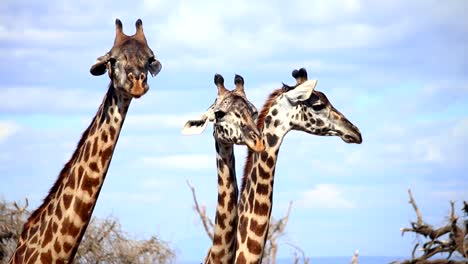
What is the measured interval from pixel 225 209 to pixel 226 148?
0.62 meters

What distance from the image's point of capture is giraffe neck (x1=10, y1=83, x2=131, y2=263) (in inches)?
395

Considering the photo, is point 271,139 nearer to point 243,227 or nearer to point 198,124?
point 198,124

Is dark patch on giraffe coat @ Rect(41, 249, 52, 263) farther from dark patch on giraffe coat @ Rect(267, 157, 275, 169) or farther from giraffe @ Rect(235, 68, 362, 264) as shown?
dark patch on giraffe coat @ Rect(267, 157, 275, 169)

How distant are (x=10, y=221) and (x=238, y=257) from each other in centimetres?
1087

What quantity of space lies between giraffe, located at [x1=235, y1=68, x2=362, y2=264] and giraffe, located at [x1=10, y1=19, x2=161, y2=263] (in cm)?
184

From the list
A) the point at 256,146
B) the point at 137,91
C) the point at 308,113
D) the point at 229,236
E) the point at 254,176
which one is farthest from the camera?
the point at 308,113

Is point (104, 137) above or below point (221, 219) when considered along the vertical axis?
above

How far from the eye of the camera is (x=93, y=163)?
10078 mm

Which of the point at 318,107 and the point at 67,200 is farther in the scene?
the point at 318,107

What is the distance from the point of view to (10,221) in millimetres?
21234

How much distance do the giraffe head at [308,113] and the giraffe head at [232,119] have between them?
45cm

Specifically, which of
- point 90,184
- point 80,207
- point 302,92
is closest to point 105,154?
point 90,184

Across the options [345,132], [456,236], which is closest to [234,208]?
[345,132]

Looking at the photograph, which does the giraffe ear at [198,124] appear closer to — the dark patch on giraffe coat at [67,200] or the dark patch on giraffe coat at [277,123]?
the dark patch on giraffe coat at [277,123]
